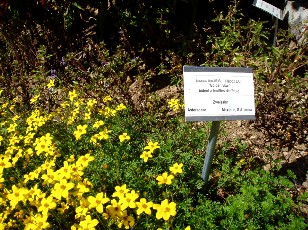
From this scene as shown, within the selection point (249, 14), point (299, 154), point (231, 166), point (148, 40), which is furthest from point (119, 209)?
point (249, 14)

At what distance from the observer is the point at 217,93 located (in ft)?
7.14

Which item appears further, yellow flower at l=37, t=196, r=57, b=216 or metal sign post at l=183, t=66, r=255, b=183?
metal sign post at l=183, t=66, r=255, b=183

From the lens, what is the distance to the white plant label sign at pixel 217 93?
2.14m

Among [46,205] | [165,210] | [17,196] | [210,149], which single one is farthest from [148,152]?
[17,196]

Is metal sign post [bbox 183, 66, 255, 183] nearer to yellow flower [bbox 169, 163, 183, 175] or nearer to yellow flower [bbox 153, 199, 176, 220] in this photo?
yellow flower [bbox 169, 163, 183, 175]

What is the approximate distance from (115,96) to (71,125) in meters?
0.98

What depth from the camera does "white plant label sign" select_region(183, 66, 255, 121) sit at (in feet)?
7.01

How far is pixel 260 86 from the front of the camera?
3701 mm

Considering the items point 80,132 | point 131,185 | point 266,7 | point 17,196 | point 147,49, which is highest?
point 266,7

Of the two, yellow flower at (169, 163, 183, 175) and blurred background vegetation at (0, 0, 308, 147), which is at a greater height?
blurred background vegetation at (0, 0, 308, 147)

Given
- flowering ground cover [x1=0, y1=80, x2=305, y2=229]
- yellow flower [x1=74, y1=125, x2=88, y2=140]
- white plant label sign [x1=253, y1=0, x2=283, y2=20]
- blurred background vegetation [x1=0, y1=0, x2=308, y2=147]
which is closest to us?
flowering ground cover [x1=0, y1=80, x2=305, y2=229]

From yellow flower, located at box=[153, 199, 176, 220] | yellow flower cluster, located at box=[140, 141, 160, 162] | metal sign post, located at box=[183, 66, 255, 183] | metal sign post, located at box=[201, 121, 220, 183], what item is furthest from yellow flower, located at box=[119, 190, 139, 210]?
metal sign post, located at box=[201, 121, 220, 183]

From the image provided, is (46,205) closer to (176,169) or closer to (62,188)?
(62,188)

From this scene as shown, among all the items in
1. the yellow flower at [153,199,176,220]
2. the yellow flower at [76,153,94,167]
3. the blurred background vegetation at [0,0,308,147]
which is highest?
the blurred background vegetation at [0,0,308,147]
